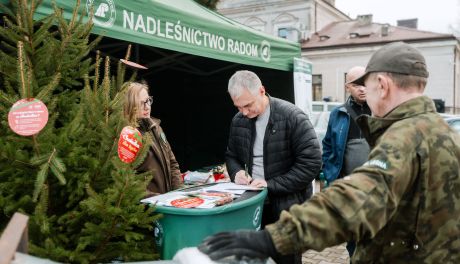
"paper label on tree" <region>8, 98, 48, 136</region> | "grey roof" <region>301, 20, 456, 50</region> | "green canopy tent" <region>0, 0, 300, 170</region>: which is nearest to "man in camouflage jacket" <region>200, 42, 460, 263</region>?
"paper label on tree" <region>8, 98, 48, 136</region>

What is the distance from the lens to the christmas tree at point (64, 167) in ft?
5.90

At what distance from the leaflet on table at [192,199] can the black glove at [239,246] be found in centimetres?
88

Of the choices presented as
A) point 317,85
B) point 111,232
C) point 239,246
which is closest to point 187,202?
point 111,232

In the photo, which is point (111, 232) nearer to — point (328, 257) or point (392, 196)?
point (392, 196)

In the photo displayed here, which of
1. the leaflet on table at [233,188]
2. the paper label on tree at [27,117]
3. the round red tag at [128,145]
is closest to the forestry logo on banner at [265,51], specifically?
the leaflet on table at [233,188]

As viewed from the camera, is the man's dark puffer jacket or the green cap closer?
the green cap

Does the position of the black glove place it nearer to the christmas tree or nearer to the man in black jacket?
the christmas tree

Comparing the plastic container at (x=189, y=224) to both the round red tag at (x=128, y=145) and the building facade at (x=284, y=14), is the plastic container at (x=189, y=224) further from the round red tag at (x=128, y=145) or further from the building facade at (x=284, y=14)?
the building facade at (x=284, y=14)

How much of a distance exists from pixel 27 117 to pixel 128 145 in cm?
45

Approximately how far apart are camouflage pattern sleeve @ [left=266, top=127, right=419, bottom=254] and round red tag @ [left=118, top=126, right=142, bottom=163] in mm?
958

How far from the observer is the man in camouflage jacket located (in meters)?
1.15

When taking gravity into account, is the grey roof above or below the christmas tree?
above

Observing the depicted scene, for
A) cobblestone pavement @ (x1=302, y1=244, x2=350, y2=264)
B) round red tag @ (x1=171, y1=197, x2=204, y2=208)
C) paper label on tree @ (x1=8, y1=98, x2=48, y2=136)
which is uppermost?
paper label on tree @ (x1=8, y1=98, x2=48, y2=136)

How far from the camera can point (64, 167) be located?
1.78 metres
